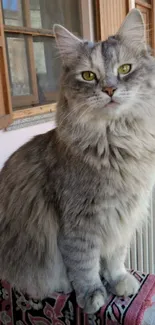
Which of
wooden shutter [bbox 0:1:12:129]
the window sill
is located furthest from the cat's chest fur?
the window sill

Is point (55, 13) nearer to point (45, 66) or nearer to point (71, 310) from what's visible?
point (45, 66)

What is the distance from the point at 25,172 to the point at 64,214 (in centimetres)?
22

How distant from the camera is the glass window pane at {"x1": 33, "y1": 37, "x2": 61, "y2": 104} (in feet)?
7.04

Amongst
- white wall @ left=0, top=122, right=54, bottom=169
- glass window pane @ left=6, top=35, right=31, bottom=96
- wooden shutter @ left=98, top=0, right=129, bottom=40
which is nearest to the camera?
white wall @ left=0, top=122, right=54, bottom=169

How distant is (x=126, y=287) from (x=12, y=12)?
1.55m

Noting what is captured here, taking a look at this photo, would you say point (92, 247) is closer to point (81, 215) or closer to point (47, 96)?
point (81, 215)

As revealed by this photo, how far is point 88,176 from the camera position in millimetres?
946

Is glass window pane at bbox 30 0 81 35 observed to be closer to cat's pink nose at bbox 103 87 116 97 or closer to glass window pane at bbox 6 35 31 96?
glass window pane at bbox 6 35 31 96

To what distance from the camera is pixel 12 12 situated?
1.85 metres

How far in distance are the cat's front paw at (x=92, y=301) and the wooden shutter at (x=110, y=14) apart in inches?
79.9

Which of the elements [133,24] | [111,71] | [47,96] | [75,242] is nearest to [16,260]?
[75,242]

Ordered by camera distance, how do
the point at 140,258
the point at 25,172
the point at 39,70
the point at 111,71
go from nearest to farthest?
the point at 111,71 → the point at 25,172 → the point at 140,258 → the point at 39,70

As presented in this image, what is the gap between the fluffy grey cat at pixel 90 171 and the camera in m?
0.93

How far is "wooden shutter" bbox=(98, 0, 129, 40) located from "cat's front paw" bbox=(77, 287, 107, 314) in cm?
203
